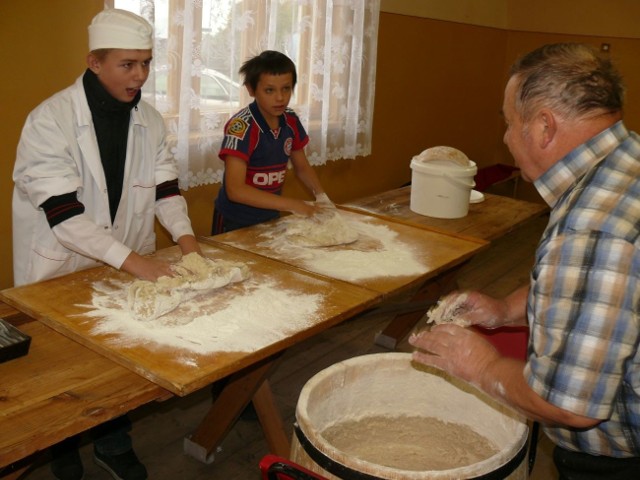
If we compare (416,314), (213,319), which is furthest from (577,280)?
(416,314)

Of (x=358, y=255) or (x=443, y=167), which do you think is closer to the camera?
(x=358, y=255)

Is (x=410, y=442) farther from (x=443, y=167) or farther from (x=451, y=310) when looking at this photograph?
(x=443, y=167)

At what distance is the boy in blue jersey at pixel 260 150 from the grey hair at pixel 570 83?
65.7 inches

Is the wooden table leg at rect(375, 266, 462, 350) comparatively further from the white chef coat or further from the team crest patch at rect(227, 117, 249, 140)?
the white chef coat

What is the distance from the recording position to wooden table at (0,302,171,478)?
4.25 feet

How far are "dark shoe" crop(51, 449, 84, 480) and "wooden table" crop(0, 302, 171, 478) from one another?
67 cm

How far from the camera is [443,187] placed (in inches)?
128

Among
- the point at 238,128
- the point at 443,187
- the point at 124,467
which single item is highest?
the point at 238,128

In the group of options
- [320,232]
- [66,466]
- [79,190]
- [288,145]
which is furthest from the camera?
[288,145]

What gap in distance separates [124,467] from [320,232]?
3.75 ft

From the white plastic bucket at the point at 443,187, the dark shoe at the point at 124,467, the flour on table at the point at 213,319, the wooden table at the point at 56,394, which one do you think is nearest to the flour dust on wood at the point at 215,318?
the flour on table at the point at 213,319

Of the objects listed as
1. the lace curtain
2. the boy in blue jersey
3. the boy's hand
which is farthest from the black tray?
the lace curtain

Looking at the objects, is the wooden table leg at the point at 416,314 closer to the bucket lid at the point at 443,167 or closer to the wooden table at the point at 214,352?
the bucket lid at the point at 443,167

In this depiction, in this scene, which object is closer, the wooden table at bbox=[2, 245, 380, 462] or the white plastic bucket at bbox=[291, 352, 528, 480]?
the white plastic bucket at bbox=[291, 352, 528, 480]
